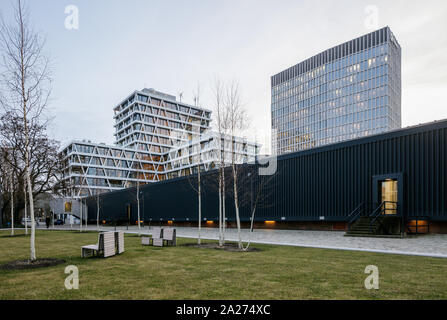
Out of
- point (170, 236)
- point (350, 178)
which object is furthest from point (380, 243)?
point (170, 236)

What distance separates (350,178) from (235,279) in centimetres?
1801

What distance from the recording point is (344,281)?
6.77m

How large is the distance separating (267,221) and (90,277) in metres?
23.7

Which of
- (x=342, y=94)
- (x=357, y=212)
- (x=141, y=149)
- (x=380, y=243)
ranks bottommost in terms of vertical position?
(x=380, y=243)

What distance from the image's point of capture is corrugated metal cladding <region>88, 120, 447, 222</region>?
60.8 ft

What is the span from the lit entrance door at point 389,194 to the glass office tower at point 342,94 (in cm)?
7557

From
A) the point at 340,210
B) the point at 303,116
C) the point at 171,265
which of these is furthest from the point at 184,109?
the point at 171,265

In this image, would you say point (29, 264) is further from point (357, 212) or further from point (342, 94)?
→ point (342, 94)

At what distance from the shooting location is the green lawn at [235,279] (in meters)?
5.79

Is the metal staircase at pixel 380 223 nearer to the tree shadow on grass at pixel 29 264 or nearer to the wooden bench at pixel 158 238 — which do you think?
the wooden bench at pixel 158 238

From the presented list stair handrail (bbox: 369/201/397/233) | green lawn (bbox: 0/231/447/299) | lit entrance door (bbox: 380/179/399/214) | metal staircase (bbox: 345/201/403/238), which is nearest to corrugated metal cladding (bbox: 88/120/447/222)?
lit entrance door (bbox: 380/179/399/214)

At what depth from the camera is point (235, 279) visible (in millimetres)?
7059

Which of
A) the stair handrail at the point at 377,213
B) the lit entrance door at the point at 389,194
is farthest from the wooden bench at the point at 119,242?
the lit entrance door at the point at 389,194
